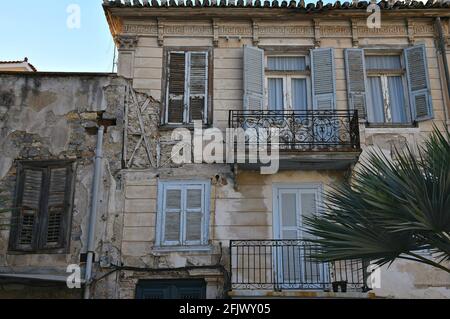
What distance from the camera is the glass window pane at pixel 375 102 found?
13594mm

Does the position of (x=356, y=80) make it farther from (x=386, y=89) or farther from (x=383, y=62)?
(x=383, y=62)

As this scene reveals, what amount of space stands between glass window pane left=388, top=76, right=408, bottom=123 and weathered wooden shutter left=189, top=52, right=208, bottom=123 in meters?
3.99

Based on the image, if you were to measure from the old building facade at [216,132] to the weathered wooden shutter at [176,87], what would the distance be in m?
0.03

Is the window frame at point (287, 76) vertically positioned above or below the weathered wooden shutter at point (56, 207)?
above

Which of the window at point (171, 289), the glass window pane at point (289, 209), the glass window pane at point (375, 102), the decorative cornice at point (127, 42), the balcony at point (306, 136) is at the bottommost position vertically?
the window at point (171, 289)

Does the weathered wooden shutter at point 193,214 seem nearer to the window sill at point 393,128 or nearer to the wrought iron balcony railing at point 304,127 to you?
the wrought iron balcony railing at point 304,127

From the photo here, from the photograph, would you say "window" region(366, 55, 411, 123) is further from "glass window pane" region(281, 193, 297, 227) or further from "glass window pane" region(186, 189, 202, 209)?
"glass window pane" region(186, 189, 202, 209)

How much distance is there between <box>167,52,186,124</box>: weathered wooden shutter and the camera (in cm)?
1346

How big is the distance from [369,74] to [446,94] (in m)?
A: 1.65

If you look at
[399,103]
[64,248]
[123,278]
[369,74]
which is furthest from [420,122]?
[64,248]

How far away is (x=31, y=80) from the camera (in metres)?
13.6

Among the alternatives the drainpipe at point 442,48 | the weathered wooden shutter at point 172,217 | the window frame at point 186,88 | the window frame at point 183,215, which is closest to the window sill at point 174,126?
the window frame at point 186,88

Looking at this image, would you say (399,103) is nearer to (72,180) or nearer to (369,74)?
(369,74)

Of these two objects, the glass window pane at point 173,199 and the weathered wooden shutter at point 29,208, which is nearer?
the weathered wooden shutter at point 29,208
